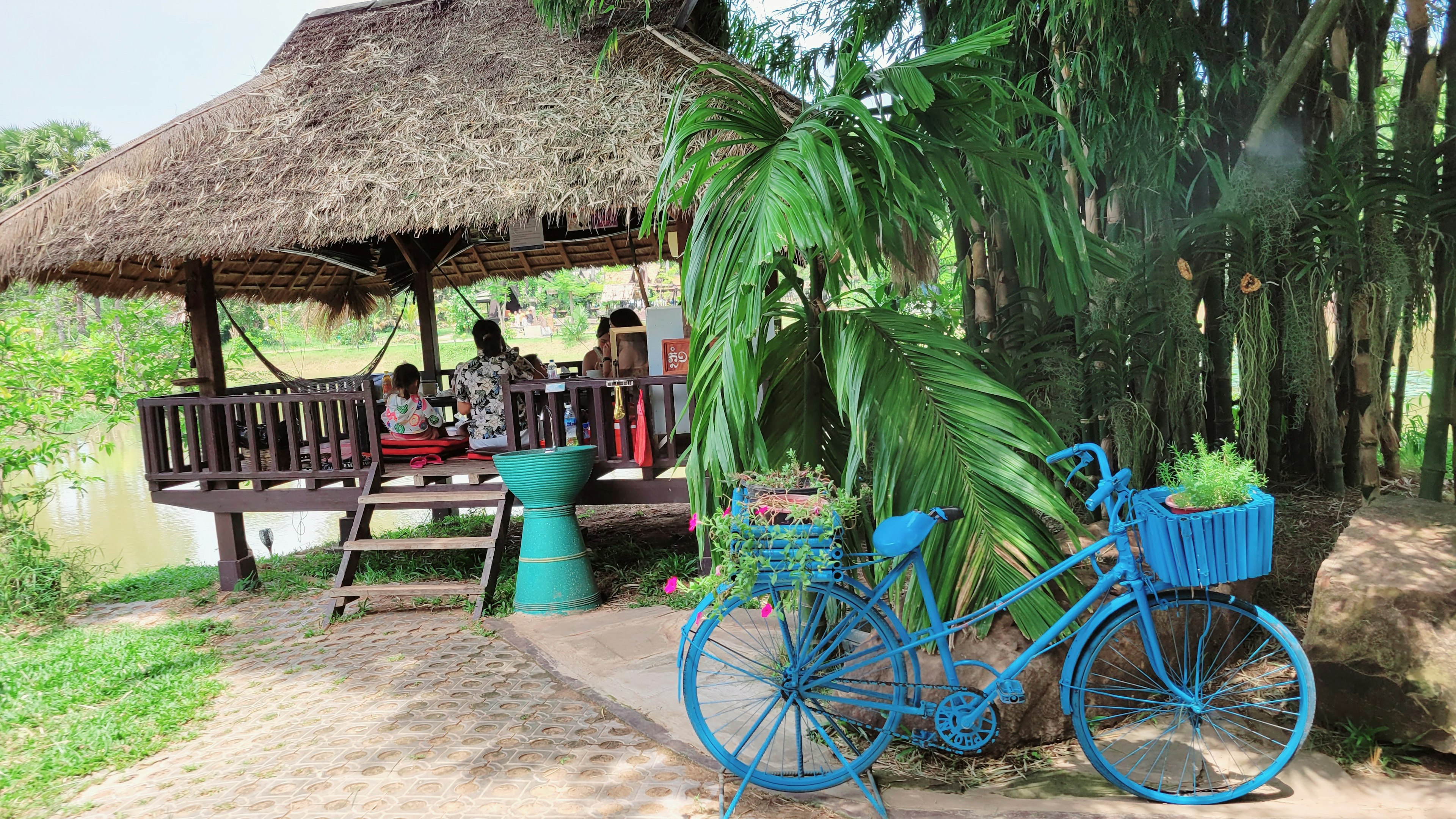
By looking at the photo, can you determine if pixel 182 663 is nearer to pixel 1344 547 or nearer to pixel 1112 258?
pixel 1112 258

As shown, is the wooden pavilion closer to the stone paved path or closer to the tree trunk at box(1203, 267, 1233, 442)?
the stone paved path

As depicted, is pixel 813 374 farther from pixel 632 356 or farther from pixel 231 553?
pixel 231 553

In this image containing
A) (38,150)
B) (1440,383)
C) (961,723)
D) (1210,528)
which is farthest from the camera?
(38,150)

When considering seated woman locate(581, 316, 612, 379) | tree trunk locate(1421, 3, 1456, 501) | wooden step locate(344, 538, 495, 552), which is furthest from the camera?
seated woman locate(581, 316, 612, 379)

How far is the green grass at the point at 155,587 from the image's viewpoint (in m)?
6.09

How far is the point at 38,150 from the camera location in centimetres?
2411

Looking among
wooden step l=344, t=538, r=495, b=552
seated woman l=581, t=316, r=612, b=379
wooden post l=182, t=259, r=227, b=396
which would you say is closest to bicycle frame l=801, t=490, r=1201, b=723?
wooden step l=344, t=538, r=495, b=552

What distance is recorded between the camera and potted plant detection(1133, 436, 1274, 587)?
234 centimetres

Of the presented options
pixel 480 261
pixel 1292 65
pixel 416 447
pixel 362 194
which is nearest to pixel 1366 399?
pixel 1292 65

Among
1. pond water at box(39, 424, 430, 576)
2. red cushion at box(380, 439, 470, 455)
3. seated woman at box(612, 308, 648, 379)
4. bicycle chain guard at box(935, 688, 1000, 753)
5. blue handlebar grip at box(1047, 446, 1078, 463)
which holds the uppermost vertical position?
seated woman at box(612, 308, 648, 379)

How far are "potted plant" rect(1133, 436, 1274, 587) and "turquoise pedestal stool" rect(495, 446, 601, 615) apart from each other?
3023mm

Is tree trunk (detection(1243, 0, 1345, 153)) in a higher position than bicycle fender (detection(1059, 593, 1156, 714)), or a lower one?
higher

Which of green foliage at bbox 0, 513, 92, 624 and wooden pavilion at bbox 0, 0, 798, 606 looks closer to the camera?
wooden pavilion at bbox 0, 0, 798, 606

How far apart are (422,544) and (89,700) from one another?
1.61m
